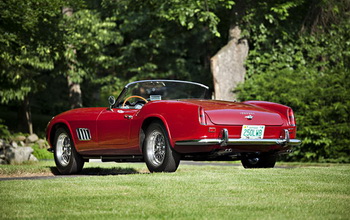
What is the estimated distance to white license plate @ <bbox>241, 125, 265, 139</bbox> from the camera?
9.34 metres

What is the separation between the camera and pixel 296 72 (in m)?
19.8

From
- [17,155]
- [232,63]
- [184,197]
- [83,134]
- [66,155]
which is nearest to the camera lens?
[184,197]

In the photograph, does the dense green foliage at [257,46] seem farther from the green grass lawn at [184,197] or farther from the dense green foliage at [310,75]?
the green grass lawn at [184,197]

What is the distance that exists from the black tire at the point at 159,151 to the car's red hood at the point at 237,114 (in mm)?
677

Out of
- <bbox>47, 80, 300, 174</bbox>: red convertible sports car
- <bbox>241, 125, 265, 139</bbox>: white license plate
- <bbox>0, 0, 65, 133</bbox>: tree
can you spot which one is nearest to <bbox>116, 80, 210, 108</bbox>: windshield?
<bbox>47, 80, 300, 174</bbox>: red convertible sports car

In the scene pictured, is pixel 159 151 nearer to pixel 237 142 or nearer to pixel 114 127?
pixel 114 127

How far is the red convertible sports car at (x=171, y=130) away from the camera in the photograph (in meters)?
9.15

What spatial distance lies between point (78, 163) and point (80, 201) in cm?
460

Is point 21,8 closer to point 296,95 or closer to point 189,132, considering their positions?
point 296,95

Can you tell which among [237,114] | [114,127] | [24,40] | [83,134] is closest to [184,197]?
[237,114]

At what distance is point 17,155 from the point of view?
16469mm

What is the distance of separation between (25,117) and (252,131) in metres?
22.4

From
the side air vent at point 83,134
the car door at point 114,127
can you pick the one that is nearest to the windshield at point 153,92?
the car door at point 114,127

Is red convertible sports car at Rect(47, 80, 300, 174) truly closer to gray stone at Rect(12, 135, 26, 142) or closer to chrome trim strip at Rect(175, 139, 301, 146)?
chrome trim strip at Rect(175, 139, 301, 146)
